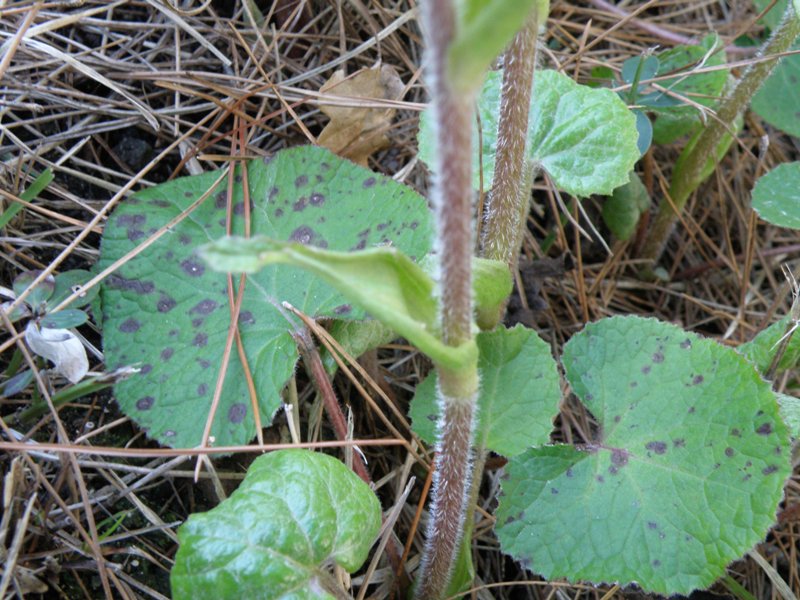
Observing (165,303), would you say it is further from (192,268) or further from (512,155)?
(512,155)

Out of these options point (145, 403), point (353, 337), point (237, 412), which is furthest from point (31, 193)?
point (353, 337)

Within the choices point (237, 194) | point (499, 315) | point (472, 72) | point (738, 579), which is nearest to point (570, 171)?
point (499, 315)

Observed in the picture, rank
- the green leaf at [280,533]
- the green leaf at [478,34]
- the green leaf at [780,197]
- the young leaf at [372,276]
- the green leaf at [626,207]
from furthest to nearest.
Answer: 1. the green leaf at [626,207]
2. the green leaf at [780,197]
3. the green leaf at [280,533]
4. the young leaf at [372,276]
5. the green leaf at [478,34]

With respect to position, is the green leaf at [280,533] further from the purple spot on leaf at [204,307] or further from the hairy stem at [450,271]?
the purple spot on leaf at [204,307]

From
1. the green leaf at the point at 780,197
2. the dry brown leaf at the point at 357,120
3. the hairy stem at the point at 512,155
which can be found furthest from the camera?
the dry brown leaf at the point at 357,120

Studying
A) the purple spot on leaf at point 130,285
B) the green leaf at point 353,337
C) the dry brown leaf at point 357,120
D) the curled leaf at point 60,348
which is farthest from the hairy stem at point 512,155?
the curled leaf at point 60,348

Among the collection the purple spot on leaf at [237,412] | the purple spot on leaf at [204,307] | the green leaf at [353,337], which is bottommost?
the purple spot on leaf at [237,412]
